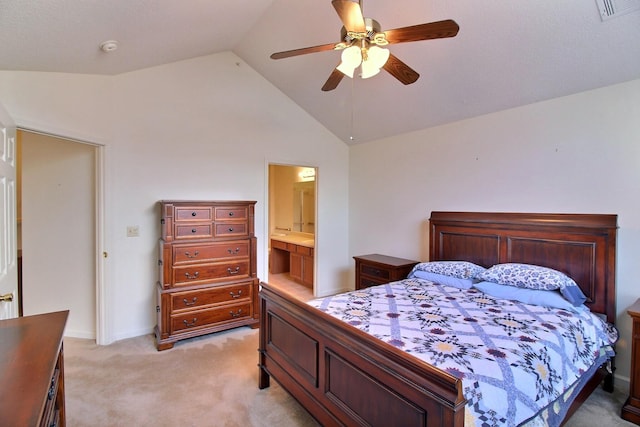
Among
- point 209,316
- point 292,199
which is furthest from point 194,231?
point 292,199

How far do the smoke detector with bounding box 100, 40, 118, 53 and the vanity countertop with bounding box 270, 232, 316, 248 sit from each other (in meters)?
3.55

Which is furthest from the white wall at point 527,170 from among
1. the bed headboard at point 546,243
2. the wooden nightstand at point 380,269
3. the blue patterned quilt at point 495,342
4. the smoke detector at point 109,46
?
the smoke detector at point 109,46

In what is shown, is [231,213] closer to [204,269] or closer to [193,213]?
[193,213]

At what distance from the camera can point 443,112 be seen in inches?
139

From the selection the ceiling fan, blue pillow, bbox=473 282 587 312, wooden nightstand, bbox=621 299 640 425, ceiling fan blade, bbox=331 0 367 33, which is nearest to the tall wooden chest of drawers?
the ceiling fan

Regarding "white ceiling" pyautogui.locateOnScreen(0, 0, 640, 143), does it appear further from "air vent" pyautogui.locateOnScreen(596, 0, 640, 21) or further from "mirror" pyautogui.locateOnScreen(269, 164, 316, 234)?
"mirror" pyautogui.locateOnScreen(269, 164, 316, 234)

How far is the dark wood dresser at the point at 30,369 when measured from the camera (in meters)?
0.85

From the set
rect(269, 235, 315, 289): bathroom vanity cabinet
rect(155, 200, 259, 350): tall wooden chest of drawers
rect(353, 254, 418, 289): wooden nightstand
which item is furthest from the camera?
rect(269, 235, 315, 289): bathroom vanity cabinet

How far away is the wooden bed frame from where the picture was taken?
128cm

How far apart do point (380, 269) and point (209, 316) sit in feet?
6.77

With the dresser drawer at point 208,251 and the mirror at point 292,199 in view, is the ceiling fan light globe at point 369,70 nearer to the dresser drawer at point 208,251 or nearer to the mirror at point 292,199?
the dresser drawer at point 208,251

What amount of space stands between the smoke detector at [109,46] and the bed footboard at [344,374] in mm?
2255

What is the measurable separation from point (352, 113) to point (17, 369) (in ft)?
13.0

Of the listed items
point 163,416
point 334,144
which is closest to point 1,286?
point 163,416
